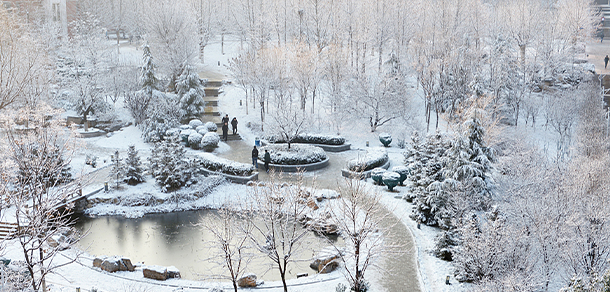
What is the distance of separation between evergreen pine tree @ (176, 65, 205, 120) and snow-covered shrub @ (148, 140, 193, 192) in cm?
1428

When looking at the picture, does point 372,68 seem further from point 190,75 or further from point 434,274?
point 434,274

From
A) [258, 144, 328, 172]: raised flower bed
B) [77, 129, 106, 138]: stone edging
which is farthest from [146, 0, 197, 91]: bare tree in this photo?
[258, 144, 328, 172]: raised flower bed

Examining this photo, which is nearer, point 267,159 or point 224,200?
point 224,200

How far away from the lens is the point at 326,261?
18859 millimetres

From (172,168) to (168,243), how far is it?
234 inches

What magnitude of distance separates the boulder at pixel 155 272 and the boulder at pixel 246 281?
2.67 meters

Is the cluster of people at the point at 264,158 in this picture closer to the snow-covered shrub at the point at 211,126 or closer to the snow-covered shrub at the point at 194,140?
the snow-covered shrub at the point at 194,140

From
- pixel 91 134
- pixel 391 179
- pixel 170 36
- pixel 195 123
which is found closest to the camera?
pixel 391 179

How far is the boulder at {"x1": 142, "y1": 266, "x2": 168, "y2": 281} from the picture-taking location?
1798 cm

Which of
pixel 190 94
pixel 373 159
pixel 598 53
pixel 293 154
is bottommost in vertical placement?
pixel 373 159

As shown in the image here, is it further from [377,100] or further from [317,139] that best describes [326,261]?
[377,100]

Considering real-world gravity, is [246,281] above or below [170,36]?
below

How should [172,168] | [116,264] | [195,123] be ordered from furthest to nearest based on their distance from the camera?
[195,123] → [172,168] → [116,264]

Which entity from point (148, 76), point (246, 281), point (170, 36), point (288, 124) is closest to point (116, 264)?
point (246, 281)
